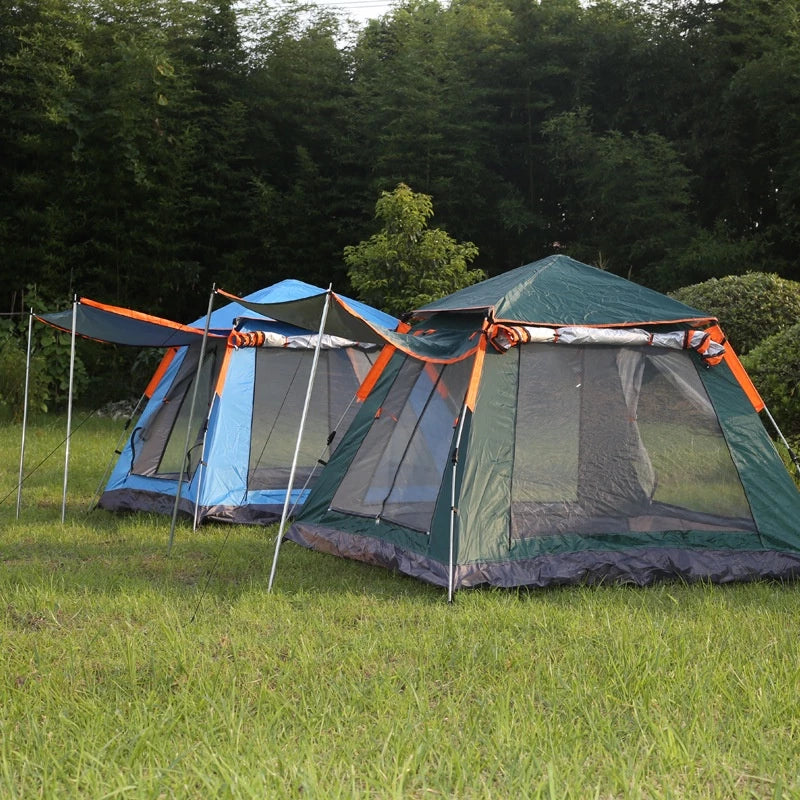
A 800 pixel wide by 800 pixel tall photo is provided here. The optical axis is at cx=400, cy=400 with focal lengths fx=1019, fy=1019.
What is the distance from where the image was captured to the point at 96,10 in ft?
45.0

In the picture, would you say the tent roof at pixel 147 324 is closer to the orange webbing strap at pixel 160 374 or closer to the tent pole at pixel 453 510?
the orange webbing strap at pixel 160 374

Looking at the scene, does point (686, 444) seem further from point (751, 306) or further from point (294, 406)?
point (751, 306)

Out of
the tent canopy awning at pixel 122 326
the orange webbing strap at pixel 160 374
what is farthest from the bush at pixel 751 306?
the tent canopy awning at pixel 122 326

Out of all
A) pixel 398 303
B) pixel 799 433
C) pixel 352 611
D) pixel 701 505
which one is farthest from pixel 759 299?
pixel 352 611

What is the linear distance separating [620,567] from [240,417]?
2.88m

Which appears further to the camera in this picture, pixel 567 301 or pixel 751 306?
pixel 751 306

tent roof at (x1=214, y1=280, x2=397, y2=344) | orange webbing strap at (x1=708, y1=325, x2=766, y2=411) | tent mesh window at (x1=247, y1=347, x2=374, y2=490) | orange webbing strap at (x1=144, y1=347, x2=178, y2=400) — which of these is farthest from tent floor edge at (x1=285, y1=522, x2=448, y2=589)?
orange webbing strap at (x1=144, y1=347, x2=178, y2=400)

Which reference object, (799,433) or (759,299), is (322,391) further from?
(759,299)

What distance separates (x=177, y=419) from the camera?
270 inches

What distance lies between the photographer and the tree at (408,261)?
419 inches

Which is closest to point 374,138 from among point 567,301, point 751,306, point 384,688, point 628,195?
point 628,195

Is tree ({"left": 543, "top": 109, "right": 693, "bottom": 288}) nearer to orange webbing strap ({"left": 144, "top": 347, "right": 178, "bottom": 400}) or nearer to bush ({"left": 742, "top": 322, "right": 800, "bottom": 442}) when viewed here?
bush ({"left": 742, "top": 322, "right": 800, "bottom": 442})

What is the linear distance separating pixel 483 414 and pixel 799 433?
10.9 ft

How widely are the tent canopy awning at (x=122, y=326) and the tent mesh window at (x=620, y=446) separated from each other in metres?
2.24
